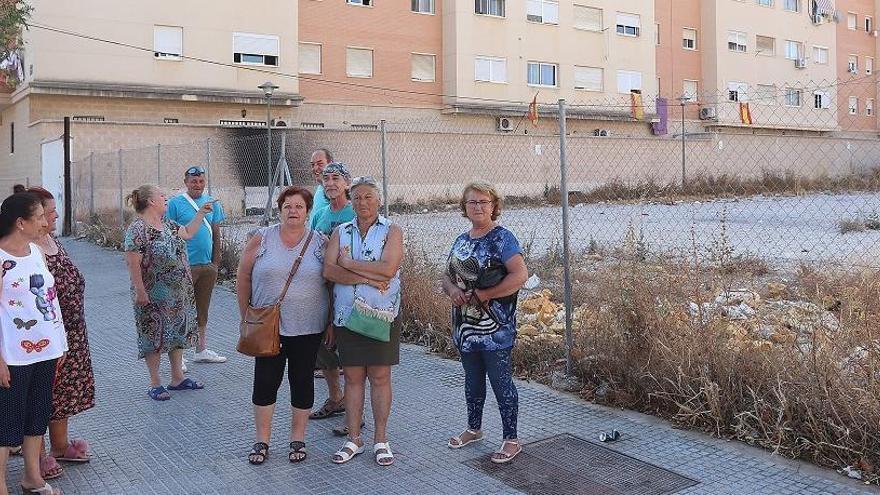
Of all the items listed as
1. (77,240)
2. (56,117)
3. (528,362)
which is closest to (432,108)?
(56,117)

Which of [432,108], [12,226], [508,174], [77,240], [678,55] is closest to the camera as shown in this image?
[12,226]

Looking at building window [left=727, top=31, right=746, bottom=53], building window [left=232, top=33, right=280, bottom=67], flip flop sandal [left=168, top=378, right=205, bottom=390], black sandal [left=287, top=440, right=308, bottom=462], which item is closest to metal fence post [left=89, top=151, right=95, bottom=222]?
building window [left=232, top=33, right=280, bottom=67]

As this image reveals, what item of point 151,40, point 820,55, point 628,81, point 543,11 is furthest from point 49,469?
point 820,55

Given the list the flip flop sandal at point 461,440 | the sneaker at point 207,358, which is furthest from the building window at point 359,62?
the flip flop sandal at point 461,440

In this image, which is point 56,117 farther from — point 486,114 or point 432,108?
point 486,114

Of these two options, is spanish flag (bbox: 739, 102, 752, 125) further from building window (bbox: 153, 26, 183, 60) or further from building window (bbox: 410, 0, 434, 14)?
building window (bbox: 410, 0, 434, 14)

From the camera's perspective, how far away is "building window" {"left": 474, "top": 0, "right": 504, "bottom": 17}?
3616 cm

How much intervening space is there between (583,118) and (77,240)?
25301 mm

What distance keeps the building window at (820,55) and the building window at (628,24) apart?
1390cm

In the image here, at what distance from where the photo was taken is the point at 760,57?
46.0 metres

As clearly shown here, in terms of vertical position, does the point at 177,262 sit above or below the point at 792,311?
above

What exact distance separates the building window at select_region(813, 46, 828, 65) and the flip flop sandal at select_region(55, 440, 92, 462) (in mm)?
51032

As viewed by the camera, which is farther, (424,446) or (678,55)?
(678,55)

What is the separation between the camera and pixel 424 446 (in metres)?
5.20
